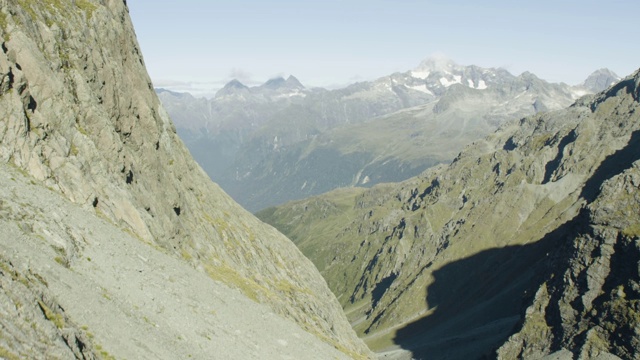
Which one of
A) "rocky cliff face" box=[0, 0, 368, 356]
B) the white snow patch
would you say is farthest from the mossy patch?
the white snow patch

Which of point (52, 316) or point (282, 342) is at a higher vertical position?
point (52, 316)

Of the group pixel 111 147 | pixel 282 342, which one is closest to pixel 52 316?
pixel 282 342

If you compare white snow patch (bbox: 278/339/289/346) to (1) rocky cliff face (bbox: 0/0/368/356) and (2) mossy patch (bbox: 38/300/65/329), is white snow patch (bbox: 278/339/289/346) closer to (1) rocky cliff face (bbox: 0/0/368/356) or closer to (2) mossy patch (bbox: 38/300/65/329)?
(1) rocky cliff face (bbox: 0/0/368/356)

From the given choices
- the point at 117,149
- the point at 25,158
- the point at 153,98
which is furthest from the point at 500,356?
the point at 25,158

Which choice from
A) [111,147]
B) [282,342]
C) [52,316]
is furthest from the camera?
[111,147]

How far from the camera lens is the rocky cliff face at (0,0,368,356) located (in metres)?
58.0

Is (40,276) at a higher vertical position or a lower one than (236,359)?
higher

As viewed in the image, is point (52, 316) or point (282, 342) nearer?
point (52, 316)

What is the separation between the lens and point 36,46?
2522 inches

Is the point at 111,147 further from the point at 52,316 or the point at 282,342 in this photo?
the point at 52,316

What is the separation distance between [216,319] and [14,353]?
27018 millimetres

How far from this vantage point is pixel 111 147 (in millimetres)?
72250

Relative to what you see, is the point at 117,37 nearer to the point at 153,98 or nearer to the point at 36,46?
the point at 153,98

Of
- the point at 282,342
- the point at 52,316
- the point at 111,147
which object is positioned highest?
the point at 111,147
